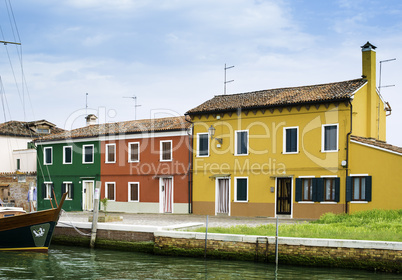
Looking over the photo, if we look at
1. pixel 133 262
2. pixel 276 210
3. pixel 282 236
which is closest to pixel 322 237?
pixel 282 236

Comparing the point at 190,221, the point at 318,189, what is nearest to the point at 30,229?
the point at 190,221

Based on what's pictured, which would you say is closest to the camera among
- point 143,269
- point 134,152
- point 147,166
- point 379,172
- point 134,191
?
point 143,269

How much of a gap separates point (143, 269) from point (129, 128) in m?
17.5

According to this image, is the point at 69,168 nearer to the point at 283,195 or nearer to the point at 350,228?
the point at 283,195

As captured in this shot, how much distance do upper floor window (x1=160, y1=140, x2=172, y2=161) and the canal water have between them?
1188 centimetres

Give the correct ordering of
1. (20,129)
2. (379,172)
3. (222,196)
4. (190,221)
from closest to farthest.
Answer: (379,172), (190,221), (222,196), (20,129)

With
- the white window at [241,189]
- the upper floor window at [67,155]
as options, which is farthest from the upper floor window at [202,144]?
the upper floor window at [67,155]

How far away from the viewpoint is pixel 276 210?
994 inches

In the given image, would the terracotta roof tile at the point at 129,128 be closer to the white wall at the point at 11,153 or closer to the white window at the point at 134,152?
the white window at the point at 134,152

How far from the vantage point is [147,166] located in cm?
3048

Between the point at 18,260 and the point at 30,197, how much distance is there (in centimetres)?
627

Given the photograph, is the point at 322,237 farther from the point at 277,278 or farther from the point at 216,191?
the point at 216,191

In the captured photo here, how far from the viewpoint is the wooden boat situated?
63.1ft

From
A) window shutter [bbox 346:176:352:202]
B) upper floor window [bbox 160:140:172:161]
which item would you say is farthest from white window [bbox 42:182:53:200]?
window shutter [bbox 346:176:352:202]
